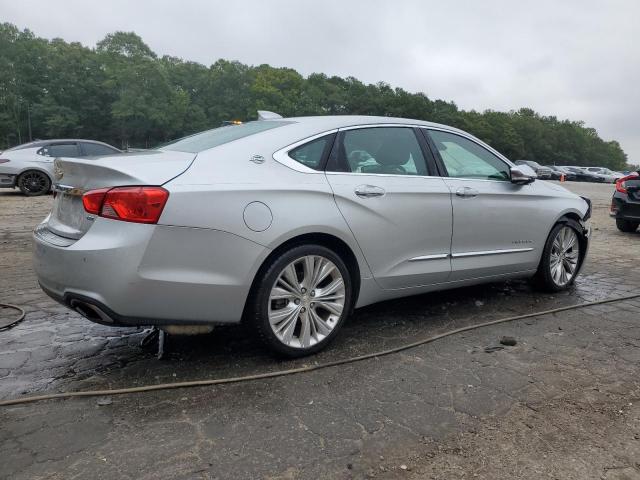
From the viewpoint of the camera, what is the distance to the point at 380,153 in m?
3.79

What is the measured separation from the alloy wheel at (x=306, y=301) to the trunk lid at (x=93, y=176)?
0.87m

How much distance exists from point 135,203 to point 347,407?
150 cm

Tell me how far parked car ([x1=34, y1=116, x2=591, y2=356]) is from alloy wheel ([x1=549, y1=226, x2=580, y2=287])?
0.76 metres

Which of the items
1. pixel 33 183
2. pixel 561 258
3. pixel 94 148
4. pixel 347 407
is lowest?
pixel 347 407

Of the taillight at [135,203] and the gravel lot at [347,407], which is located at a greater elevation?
the taillight at [135,203]

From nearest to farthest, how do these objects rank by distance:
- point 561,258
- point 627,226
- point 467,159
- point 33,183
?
point 467,159, point 561,258, point 627,226, point 33,183

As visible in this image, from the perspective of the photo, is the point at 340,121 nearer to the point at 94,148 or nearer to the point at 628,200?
the point at 628,200

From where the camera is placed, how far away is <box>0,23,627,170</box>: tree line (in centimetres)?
6275

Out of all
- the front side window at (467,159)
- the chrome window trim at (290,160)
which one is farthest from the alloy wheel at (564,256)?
the chrome window trim at (290,160)

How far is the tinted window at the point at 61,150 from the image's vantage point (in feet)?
42.9

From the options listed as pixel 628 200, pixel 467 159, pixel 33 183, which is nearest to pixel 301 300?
pixel 467 159

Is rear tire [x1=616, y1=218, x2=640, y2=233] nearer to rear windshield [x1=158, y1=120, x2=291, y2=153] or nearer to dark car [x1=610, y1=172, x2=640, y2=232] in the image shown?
dark car [x1=610, y1=172, x2=640, y2=232]

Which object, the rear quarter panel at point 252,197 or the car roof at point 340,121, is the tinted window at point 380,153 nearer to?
the car roof at point 340,121

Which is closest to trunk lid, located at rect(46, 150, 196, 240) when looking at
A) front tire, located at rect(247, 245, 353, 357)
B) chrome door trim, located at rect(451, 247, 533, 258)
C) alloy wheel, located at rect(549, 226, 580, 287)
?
front tire, located at rect(247, 245, 353, 357)
